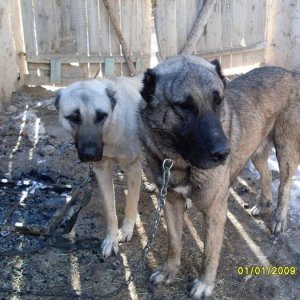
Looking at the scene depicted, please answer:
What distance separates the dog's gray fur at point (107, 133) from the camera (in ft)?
10.4

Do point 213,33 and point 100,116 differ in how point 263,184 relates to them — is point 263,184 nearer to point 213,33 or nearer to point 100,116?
point 100,116

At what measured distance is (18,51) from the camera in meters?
6.82

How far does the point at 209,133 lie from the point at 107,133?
45.8 inches

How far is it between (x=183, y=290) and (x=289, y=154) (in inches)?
51.9

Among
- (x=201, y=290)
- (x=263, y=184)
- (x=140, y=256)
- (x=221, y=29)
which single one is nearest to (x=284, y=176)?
(x=263, y=184)

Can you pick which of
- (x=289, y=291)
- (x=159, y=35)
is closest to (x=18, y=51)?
(x=159, y=35)

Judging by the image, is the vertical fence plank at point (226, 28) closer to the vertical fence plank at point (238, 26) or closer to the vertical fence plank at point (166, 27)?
the vertical fence plank at point (238, 26)

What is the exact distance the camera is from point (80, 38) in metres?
6.82

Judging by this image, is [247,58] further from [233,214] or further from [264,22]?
[233,214]

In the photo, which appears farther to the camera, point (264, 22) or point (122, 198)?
point (264, 22)

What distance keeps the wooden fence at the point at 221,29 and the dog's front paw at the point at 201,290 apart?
4.63 metres

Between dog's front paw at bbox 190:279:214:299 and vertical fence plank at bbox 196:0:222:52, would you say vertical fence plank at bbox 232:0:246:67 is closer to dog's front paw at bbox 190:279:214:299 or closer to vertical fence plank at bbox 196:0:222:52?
vertical fence plank at bbox 196:0:222:52

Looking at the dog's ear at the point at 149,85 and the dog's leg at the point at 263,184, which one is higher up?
the dog's ear at the point at 149,85

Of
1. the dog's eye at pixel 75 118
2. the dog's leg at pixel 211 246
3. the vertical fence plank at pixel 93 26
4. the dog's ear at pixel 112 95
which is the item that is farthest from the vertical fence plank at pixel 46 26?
the dog's leg at pixel 211 246
